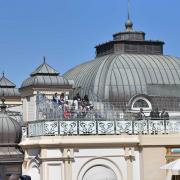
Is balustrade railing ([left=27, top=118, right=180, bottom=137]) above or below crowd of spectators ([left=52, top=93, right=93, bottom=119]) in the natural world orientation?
below

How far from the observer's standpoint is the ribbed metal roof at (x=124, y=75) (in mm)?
40312

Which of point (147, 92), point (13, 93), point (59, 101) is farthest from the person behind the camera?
point (13, 93)

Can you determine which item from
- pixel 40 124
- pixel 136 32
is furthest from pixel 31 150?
pixel 136 32

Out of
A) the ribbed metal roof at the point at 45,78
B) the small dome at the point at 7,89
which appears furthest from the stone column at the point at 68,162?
the small dome at the point at 7,89

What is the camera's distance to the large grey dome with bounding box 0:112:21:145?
42.0 meters

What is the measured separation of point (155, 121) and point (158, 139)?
1.02m

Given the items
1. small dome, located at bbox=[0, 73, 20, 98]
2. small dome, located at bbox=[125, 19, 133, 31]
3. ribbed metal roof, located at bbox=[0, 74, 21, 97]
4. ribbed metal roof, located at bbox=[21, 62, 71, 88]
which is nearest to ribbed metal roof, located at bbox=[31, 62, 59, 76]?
ribbed metal roof, located at bbox=[21, 62, 71, 88]

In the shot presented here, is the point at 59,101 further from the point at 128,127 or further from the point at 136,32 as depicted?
the point at 136,32

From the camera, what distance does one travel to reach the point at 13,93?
56.8 meters

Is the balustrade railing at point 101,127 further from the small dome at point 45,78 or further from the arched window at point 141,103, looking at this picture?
the small dome at point 45,78

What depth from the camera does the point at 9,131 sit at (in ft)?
138

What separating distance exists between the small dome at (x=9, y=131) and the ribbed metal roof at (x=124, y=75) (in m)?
4.60

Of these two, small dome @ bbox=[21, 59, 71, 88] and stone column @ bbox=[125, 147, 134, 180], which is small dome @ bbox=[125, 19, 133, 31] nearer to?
small dome @ bbox=[21, 59, 71, 88]

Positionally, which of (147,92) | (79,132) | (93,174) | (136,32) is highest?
(136,32)
